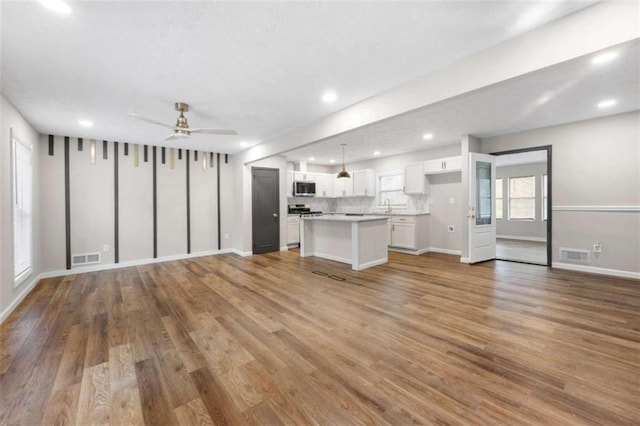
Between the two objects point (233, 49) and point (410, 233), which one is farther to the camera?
point (410, 233)

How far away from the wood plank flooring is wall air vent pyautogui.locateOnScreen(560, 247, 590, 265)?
25.6 inches

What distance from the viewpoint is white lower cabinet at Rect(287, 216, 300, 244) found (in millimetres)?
7585

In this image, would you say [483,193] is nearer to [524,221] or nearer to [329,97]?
[329,97]

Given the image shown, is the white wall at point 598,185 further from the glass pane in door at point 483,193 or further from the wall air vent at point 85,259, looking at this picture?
the wall air vent at point 85,259

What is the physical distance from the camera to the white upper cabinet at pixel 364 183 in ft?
25.8

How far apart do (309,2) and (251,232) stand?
17.8 ft

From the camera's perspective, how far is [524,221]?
8.39m

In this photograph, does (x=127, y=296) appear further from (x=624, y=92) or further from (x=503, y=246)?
(x=503, y=246)

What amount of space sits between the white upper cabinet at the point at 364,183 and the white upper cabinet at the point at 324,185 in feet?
2.91

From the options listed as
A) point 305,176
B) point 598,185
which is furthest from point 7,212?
point 598,185

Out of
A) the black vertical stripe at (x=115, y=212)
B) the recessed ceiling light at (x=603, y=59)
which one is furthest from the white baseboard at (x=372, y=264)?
the black vertical stripe at (x=115, y=212)

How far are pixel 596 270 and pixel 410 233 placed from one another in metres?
3.23

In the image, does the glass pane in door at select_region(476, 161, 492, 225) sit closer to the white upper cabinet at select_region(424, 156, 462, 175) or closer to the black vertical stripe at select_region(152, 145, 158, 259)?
the white upper cabinet at select_region(424, 156, 462, 175)

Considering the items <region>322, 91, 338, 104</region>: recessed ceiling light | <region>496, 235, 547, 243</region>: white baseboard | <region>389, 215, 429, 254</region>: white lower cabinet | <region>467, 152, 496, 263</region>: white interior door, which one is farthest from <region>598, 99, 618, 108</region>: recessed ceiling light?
<region>496, 235, 547, 243</region>: white baseboard
